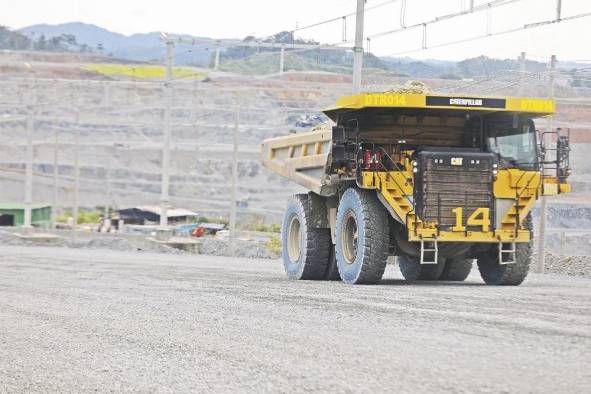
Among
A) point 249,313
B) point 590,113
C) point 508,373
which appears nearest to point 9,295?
point 249,313

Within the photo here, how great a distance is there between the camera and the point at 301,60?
367 ft

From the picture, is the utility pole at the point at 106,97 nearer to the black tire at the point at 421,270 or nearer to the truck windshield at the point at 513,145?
the black tire at the point at 421,270

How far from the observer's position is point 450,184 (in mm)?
15477

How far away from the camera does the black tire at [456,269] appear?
735 inches

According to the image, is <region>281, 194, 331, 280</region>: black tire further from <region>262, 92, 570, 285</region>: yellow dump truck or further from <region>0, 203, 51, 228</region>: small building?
<region>0, 203, 51, 228</region>: small building

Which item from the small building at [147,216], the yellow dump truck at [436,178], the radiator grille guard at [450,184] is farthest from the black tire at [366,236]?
the small building at [147,216]

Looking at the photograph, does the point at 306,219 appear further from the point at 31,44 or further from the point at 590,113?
the point at 31,44

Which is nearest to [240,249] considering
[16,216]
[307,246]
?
[307,246]

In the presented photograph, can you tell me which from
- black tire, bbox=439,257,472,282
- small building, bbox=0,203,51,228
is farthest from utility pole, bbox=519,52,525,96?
small building, bbox=0,203,51,228

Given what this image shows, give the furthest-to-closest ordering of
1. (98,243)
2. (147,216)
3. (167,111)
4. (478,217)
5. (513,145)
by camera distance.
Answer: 1. (147,216)
2. (98,243)
3. (167,111)
4. (513,145)
5. (478,217)

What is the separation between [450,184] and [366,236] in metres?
1.26

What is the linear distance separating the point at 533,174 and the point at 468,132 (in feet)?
3.69

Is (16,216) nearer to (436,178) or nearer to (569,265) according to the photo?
(569,265)

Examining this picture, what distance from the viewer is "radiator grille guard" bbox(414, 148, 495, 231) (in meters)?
15.4
